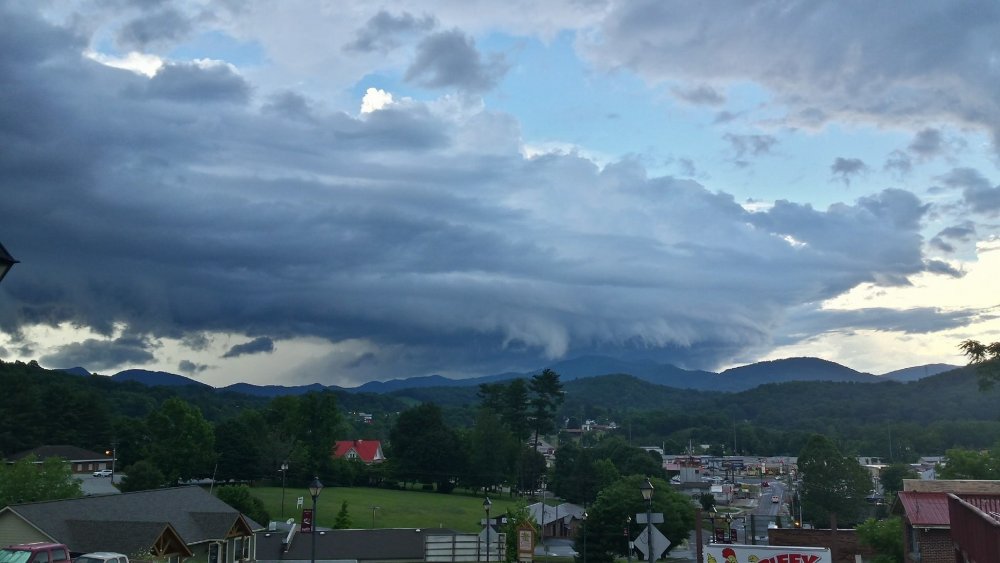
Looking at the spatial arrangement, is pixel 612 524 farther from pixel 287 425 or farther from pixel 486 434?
pixel 287 425

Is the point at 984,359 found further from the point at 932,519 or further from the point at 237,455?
the point at 237,455

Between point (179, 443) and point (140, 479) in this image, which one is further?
point (179, 443)

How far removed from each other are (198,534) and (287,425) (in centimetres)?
8913

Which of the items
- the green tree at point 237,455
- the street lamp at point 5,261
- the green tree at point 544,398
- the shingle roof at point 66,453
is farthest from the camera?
the green tree at point 544,398

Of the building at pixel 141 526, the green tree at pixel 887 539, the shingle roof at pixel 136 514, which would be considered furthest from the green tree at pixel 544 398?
the green tree at pixel 887 539

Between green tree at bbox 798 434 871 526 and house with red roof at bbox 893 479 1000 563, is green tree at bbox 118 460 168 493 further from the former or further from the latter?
green tree at bbox 798 434 871 526

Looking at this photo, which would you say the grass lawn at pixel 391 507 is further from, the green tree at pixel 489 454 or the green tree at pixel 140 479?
the green tree at pixel 140 479

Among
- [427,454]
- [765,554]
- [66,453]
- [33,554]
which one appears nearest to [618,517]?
[765,554]

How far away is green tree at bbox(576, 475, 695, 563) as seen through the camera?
7388cm

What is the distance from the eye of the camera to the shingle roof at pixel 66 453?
117 metres

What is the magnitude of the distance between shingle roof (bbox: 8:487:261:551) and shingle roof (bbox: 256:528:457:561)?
347 inches

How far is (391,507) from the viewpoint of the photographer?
3841 inches

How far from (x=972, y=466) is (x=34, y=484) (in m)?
66.8

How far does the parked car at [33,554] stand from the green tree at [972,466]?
56.0 m
